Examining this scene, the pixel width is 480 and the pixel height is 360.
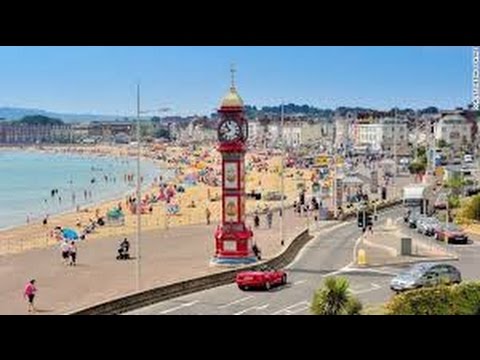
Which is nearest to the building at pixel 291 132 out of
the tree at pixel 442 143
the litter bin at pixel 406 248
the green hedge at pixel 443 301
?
the tree at pixel 442 143

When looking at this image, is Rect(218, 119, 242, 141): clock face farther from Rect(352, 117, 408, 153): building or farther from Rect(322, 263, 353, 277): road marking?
Rect(352, 117, 408, 153): building

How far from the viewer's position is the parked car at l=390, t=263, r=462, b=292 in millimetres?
12828

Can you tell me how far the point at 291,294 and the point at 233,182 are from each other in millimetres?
3504

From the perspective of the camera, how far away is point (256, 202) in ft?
121

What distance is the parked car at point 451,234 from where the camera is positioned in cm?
2019

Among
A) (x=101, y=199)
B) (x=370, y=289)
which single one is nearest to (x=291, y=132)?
(x=101, y=199)

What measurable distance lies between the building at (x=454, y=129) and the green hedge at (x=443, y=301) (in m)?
73.0

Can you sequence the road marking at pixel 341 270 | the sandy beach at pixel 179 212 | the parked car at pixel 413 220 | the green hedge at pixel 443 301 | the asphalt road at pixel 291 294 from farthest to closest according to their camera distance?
the sandy beach at pixel 179 212 → the parked car at pixel 413 220 → the road marking at pixel 341 270 → the asphalt road at pixel 291 294 → the green hedge at pixel 443 301

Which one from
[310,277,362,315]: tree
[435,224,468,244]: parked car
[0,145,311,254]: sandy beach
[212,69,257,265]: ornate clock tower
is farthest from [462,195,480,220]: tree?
[310,277,362,315]: tree

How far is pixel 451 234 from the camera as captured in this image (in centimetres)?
2038

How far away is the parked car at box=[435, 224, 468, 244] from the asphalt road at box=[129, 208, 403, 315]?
3.10 m

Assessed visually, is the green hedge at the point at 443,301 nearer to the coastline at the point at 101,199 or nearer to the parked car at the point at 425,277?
the parked car at the point at 425,277

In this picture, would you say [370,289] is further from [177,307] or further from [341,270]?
[177,307]
